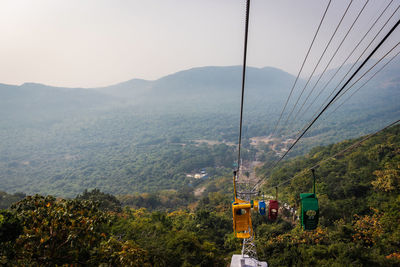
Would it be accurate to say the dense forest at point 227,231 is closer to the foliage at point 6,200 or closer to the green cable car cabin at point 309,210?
the green cable car cabin at point 309,210

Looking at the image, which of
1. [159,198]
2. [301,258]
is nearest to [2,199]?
[159,198]

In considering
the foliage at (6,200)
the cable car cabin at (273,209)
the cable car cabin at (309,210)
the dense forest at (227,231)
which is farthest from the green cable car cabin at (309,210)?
the foliage at (6,200)

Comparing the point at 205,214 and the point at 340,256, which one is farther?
the point at 205,214

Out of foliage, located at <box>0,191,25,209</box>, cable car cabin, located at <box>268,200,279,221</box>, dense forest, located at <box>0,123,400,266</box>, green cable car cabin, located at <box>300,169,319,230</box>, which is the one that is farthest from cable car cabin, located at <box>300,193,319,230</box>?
foliage, located at <box>0,191,25,209</box>

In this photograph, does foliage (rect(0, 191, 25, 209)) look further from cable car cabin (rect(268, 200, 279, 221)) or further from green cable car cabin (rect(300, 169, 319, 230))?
green cable car cabin (rect(300, 169, 319, 230))

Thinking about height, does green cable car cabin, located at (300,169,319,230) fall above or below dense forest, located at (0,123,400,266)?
above

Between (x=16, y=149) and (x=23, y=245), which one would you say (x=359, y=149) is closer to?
(x=23, y=245)

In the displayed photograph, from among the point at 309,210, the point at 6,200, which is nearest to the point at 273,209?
the point at 309,210
